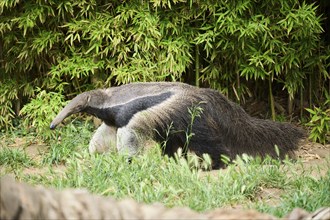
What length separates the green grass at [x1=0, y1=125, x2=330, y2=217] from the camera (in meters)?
4.02

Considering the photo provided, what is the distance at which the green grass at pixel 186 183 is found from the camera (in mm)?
4023

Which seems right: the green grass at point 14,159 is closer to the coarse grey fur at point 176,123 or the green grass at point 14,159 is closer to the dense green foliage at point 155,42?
the coarse grey fur at point 176,123

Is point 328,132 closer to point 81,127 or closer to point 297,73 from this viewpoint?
point 297,73

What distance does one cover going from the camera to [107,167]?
5035 mm

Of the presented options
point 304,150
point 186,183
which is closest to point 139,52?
point 304,150

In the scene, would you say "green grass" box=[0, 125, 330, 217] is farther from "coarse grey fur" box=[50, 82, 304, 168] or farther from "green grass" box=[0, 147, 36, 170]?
"coarse grey fur" box=[50, 82, 304, 168]

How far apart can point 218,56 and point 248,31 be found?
2.84ft

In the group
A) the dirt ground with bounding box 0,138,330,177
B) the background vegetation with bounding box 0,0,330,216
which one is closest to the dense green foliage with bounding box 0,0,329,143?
the background vegetation with bounding box 0,0,330,216

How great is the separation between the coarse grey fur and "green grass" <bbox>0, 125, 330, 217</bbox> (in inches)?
51.5

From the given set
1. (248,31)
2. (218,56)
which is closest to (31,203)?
(248,31)

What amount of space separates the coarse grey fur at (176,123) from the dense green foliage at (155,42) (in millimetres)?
843

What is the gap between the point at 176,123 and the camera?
22.6ft

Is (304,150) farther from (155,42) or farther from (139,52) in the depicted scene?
(139,52)

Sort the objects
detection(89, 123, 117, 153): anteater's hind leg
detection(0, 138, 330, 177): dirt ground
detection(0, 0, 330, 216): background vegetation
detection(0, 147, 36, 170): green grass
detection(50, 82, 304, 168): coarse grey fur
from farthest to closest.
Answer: detection(0, 0, 330, 216): background vegetation
detection(0, 138, 330, 177): dirt ground
detection(89, 123, 117, 153): anteater's hind leg
detection(50, 82, 304, 168): coarse grey fur
detection(0, 147, 36, 170): green grass
